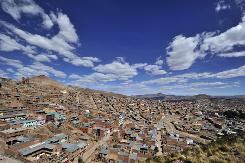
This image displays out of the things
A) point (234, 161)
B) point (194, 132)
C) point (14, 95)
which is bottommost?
point (194, 132)

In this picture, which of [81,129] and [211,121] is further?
[211,121]

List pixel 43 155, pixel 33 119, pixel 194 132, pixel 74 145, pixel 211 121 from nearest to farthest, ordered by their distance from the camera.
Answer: pixel 43 155 < pixel 74 145 < pixel 33 119 < pixel 194 132 < pixel 211 121

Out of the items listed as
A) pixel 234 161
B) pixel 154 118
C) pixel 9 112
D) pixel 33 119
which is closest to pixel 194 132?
Result: pixel 154 118

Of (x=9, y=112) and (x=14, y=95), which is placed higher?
(x=14, y=95)

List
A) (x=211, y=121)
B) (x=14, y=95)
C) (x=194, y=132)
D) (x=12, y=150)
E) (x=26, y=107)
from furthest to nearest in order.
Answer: (x=211, y=121) → (x=194, y=132) → (x=14, y=95) → (x=26, y=107) → (x=12, y=150)

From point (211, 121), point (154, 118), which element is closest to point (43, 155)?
point (154, 118)

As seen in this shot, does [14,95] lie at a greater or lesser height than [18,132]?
greater

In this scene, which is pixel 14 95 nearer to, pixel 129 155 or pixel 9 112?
pixel 9 112

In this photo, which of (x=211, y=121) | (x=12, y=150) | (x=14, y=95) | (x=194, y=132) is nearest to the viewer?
(x=12, y=150)

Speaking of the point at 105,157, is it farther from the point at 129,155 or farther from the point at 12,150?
the point at 12,150
